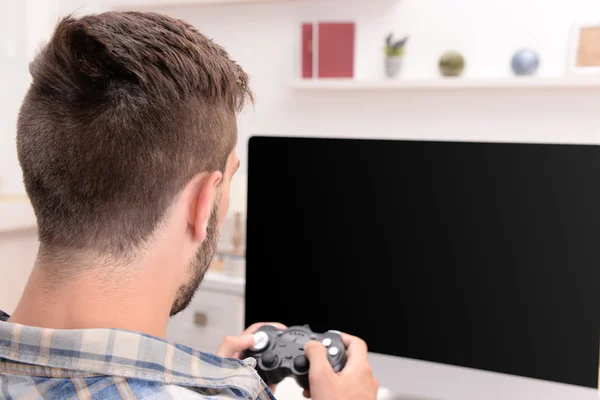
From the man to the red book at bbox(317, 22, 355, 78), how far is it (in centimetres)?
187

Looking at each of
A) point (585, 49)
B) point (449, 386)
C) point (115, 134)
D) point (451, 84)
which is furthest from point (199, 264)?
point (585, 49)

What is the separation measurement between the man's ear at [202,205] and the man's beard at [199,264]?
24 mm

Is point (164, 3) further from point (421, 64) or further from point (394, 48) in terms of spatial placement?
point (421, 64)

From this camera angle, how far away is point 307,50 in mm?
2596

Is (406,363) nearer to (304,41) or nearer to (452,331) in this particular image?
(452,331)

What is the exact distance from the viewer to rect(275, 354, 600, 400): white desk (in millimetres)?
1012

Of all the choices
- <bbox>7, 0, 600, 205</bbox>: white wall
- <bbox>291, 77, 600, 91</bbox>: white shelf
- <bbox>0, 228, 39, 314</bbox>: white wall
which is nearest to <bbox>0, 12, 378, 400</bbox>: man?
<bbox>0, 228, 39, 314</bbox>: white wall

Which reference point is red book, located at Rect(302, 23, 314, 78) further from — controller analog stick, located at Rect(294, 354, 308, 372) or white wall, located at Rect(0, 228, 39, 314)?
controller analog stick, located at Rect(294, 354, 308, 372)

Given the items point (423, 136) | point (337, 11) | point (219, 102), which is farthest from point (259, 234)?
point (337, 11)

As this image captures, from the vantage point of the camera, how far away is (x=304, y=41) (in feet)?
8.50

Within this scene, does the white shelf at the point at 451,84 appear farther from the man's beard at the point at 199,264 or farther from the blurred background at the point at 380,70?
the man's beard at the point at 199,264

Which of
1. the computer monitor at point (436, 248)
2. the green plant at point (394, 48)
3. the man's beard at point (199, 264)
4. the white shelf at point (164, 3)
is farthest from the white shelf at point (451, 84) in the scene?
the man's beard at point (199, 264)

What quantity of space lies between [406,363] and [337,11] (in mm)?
1890

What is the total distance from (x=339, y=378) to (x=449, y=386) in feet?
0.98
